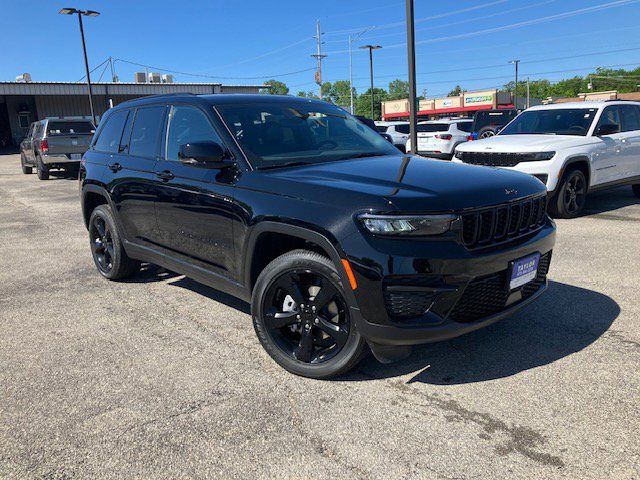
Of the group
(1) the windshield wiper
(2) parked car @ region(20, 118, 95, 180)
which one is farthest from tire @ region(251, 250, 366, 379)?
(2) parked car @ region(20, 118, 95, 180)

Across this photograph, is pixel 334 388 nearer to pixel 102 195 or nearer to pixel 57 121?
pixel 102 195

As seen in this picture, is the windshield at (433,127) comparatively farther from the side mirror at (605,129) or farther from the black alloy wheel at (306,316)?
the black alloy wheel at (306,316)

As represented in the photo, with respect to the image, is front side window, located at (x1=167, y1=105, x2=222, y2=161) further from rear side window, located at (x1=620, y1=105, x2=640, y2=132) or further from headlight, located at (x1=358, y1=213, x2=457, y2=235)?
rear side window, located at (x1=620, y1=105, x2=640, y2=132)

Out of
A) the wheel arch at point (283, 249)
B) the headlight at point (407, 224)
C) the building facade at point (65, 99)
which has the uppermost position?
the building facade at point (65, 99)

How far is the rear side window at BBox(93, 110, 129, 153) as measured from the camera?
16.8 feet

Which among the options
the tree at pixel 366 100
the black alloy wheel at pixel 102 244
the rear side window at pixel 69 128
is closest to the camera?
the black alloy wheel at pixel 102 244

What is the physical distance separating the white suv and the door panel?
5408mm

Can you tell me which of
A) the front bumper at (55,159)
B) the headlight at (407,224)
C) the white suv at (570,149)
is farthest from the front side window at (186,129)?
the front bumper at (55,159)

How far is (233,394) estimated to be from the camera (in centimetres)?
313

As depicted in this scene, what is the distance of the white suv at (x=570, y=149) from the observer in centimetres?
782

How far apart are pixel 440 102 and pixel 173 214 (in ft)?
256

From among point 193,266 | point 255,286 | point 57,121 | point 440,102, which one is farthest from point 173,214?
point 440,102

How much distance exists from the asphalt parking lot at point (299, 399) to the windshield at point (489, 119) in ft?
48.4

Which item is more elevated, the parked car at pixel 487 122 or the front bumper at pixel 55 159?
the parked car at pixel 487 122
